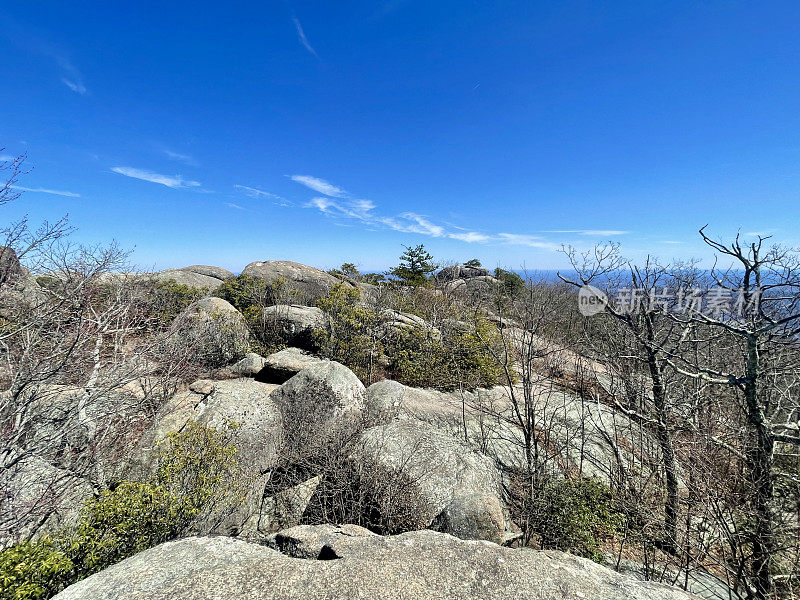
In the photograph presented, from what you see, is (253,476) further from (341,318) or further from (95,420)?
(341,318)

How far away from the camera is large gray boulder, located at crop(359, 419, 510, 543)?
525 centimetres

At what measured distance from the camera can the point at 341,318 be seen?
41.1ft

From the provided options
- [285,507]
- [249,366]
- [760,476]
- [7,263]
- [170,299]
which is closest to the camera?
[760,476]

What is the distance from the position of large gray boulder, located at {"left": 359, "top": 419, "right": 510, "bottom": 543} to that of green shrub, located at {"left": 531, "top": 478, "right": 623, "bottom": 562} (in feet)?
2.06

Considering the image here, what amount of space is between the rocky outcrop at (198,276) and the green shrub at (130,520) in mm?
17083

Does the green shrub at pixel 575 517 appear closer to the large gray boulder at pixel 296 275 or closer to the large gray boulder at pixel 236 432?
the large gray boulder at pixel 236 432

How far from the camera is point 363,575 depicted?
9.34ft

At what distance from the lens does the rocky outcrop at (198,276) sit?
2027 centimetres

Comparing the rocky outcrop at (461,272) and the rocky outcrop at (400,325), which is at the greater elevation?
the rocky outcrop at (461,272)

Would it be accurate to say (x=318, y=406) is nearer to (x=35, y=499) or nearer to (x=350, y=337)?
(x=35, y=499)

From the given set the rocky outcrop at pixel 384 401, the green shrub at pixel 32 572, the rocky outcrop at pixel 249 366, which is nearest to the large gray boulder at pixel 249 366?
the rocky outcrop at pixel 249 366

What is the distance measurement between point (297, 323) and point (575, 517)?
11260 mm

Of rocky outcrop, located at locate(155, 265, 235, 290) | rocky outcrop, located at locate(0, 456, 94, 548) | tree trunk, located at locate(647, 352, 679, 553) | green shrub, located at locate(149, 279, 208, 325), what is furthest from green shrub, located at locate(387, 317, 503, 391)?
rocky outcrop, located at locate(155, 265, 235, 290)

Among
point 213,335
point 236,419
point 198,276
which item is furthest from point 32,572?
point 198,276
